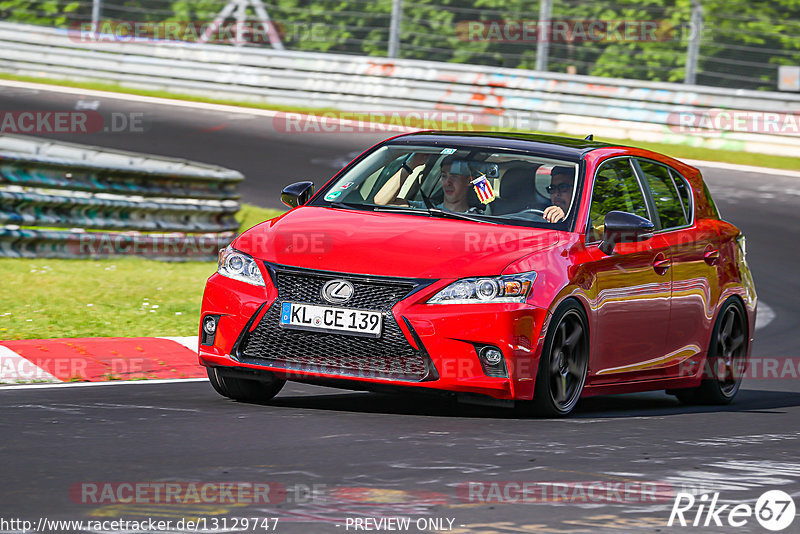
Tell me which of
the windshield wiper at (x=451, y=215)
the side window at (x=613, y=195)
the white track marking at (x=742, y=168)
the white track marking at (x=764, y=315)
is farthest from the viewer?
the white track marking at (x=742, y=168)

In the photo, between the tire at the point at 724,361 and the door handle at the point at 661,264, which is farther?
the tire at the point at 724,361

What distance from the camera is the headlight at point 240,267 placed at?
306 inches

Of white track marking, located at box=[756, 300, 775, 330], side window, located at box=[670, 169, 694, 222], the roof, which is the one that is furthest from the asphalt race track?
white track marking, located at box=[756, 300, 775, 330]

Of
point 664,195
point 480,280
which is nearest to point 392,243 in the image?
→ point 480,280

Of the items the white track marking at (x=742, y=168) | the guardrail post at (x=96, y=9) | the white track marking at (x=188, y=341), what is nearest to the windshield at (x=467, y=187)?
the white track marking at (x=188, y=341)

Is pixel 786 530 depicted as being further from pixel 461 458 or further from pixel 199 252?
pixel 199 252

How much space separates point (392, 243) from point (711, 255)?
2.80 m

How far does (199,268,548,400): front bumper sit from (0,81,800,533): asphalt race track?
227 millimetres

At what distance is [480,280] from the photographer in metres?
7.50

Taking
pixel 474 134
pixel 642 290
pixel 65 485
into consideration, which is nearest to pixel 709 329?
pixel 642 290

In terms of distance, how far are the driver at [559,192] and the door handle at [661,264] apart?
751 millimetres

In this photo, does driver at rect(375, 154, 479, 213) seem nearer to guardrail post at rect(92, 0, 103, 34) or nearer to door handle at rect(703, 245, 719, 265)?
door handle at rect(703, 245, 719, 265)

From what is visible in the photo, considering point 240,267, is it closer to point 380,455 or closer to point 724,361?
point 380,455

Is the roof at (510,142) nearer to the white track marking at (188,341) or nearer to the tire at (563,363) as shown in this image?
the tire at (563,363)
